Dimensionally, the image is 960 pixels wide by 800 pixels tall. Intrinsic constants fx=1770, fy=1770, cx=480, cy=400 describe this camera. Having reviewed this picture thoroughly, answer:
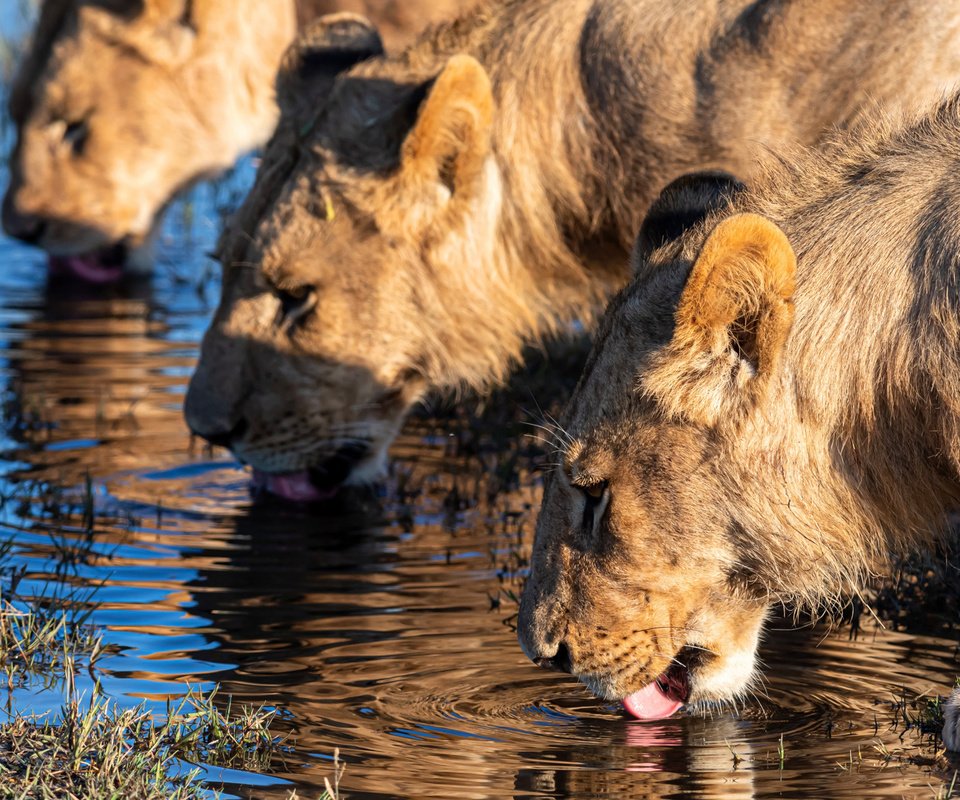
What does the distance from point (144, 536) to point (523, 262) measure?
208 cm

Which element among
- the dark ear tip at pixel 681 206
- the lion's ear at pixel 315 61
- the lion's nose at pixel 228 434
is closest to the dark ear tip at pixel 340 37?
the lion's ear at pixel 315 61

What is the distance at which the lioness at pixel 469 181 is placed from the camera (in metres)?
7.29

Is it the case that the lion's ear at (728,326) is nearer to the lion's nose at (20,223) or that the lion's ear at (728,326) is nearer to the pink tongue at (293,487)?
the pink tongue at (293,487)

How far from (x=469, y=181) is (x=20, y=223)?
Result: 625 centimetres

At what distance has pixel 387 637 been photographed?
6.43 metres

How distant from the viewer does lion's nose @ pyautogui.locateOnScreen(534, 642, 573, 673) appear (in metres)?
5.49

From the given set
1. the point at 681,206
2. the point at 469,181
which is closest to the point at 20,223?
the point at 469,181

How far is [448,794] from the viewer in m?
4.93

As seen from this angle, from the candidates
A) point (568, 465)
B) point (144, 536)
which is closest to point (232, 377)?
point (144, 536)

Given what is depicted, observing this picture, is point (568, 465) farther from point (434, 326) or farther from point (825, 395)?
point (434, 326)

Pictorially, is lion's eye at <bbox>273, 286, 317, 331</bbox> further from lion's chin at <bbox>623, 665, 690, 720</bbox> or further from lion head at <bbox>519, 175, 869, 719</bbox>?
lion's chin at <bbox>623, 665, 690, 720</bbox>

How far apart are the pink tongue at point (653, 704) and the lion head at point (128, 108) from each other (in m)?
7.92

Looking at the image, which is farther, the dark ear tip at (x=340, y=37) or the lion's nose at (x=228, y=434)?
the dark ear tip at (x=340, y=37)

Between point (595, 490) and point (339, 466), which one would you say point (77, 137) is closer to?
point (339, 466)
